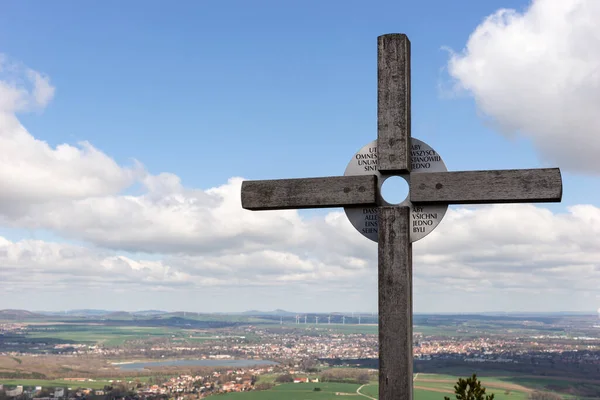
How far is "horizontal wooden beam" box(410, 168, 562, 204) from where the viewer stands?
17.1ft

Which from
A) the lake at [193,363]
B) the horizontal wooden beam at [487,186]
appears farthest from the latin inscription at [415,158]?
the lake at [193,363]

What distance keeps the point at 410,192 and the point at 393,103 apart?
74 centimetres

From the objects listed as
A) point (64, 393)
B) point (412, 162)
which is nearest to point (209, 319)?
point (64, 393)

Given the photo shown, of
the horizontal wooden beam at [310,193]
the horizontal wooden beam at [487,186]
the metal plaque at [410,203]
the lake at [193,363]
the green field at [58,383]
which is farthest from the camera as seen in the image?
the lake at [193,363]

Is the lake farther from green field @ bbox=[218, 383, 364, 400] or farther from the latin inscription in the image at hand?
the latin inscription

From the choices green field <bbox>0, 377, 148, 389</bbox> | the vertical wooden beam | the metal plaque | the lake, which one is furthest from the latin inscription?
the lake

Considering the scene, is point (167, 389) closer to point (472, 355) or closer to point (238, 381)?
point (238, 381)

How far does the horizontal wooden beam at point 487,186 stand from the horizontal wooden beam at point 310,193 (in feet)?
1.28

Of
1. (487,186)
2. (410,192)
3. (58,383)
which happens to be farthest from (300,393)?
(487,186)

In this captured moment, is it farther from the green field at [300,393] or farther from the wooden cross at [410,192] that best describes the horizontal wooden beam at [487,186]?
the green field at [300,393]

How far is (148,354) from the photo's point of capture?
236 feet

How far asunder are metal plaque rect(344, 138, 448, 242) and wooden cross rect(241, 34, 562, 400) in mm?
50

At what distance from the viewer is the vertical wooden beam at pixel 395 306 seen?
17.3 feet

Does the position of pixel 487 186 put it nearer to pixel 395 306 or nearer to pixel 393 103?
pixel 393 103
